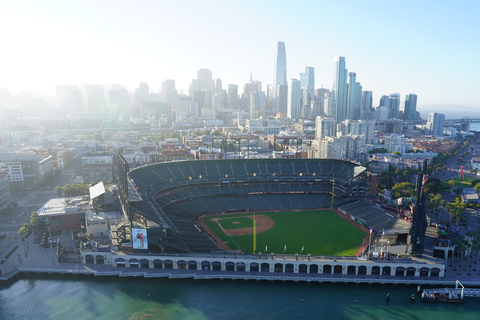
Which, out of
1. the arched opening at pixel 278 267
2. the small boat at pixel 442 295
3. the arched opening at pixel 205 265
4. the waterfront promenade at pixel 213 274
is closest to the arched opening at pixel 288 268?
the arched opening at pixel 278 267

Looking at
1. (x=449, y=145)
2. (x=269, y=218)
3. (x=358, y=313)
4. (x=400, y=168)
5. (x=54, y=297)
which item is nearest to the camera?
(x=358, y=313)

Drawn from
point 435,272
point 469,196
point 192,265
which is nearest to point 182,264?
point 192,265

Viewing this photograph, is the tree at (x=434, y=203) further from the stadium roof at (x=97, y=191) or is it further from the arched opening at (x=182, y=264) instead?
the stadium roof at (x=97, y=191)

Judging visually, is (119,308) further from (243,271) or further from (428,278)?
(428,278)

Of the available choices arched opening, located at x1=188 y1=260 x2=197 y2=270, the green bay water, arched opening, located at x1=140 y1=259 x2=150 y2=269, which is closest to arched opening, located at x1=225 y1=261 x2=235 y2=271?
the green bay water

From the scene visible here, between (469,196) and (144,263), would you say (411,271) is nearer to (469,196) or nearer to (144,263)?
(144,263)

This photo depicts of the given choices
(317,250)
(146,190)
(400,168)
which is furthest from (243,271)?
(400,168)
